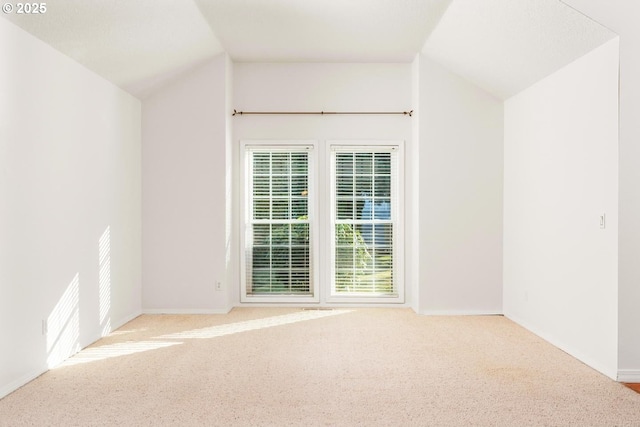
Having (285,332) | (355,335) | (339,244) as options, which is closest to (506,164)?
(339,244)

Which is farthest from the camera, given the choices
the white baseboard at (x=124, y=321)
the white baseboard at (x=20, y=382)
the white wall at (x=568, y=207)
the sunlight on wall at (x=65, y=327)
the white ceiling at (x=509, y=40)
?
the white baseboard at (x=124, y=321)

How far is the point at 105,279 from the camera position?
493cm

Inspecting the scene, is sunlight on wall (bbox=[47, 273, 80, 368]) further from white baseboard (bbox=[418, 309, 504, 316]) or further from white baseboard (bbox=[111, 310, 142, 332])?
white baseboard (bbox=[418, 309, 504, 316])

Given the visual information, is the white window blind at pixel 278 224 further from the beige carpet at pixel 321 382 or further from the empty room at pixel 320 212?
the beige carpet at pixel 321 382

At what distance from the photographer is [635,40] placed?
3.46m

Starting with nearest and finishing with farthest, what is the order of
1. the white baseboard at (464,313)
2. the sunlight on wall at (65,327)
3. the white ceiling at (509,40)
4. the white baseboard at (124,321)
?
the white ceiling at (509,40) → the sunlight on wall at (65,327) → the white baseboard at (124,321) → the white baseboard at (464,313)

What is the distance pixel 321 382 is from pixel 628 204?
239 cm

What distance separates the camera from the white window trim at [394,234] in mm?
6191

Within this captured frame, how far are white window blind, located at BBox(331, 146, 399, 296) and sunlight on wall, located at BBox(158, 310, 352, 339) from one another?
517 millimetres

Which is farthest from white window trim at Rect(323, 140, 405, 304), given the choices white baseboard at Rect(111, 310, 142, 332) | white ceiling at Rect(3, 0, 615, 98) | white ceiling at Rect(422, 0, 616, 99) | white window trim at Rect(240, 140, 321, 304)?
white baseboard at Rect(111, 310, 142, 332)

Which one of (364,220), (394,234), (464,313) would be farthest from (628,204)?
(364,220)

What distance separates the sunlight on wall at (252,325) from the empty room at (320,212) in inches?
1.8

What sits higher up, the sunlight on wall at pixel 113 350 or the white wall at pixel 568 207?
the white wall at pixel 568 207

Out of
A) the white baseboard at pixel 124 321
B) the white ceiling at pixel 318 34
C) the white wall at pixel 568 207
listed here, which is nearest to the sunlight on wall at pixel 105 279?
the white baseboard at pixel 124 321
